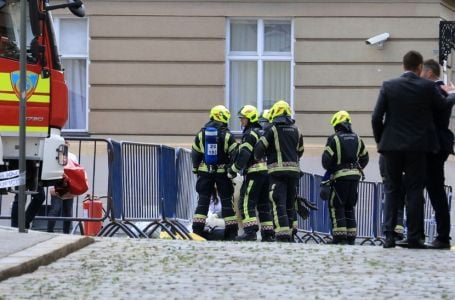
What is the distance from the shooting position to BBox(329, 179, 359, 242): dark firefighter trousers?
18.2m

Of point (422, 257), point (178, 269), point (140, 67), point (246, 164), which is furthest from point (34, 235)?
point (140, 67)

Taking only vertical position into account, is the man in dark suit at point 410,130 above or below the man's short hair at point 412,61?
below

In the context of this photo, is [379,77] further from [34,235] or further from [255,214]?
[34,235]

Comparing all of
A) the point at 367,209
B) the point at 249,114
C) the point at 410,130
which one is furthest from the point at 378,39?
the point at 410,130

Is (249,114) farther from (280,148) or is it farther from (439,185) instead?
(439,185)

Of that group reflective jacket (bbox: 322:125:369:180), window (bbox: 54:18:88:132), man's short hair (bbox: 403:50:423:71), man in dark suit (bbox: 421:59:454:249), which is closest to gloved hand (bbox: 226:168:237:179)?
reflective jacket (bbox: 322:125:369:180)

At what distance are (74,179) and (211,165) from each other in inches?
73.0

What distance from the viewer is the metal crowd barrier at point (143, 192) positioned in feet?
53.6

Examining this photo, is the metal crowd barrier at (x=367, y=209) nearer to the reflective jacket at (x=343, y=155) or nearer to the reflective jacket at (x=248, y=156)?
the reflective jacket at (x=343, y=155)

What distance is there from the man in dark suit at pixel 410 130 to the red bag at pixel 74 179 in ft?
16.7

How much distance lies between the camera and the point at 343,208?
18391mm

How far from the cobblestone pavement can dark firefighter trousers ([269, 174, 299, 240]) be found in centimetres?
378

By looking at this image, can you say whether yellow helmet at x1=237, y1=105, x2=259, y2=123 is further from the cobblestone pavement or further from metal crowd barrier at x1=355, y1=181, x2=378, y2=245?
metal crowd barrier at x1=355, y1=181, x2=378, y2=245

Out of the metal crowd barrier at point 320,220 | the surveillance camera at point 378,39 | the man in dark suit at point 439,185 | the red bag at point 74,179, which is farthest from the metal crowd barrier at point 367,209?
the man in dark suit at point 439,185
